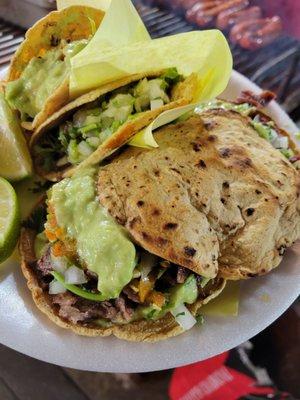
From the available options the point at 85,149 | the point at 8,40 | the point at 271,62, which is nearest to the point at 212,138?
the point at 85,149

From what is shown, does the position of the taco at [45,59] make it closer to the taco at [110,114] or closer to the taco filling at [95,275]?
the taco at [110,114]

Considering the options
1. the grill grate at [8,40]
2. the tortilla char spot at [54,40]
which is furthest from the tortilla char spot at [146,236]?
the grill grate at [8,40]

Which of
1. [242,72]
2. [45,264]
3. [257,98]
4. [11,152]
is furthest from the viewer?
[242,72]

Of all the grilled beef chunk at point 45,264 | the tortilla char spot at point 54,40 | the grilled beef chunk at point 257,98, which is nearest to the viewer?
the grilled beef chunk at point 45,264

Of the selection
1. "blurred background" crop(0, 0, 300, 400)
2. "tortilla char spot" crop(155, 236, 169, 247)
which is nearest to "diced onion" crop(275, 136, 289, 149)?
"blurred background" crop(0, 0, 300, 400)

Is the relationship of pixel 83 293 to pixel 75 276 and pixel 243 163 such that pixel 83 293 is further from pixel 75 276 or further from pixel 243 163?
pixel 243 163

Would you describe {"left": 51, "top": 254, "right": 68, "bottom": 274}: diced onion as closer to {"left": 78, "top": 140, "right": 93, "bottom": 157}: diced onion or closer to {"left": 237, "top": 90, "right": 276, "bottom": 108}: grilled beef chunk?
{"left": 78, "top": 140, "right": 93, "bottom": 157}: diced onion

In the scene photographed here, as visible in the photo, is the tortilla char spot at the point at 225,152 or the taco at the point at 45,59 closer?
the tortilla char spot at the point at 225,152
